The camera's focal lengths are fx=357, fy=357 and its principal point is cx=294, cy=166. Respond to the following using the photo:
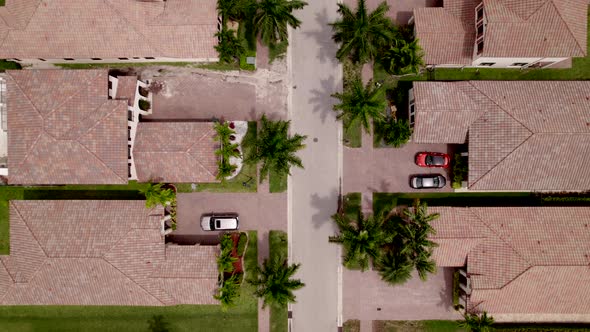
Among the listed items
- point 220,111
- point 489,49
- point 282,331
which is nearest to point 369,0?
point 489,49

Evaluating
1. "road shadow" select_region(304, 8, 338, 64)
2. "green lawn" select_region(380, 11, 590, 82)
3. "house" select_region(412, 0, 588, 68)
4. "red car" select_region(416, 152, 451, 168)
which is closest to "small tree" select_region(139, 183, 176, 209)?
"road shadow" select_region(304, 8, 338, 64)

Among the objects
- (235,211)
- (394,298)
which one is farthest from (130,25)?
(394,298)

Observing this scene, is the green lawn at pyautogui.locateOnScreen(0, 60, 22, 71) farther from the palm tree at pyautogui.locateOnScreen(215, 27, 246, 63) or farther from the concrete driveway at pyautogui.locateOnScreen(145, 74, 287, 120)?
the palm tree at pyautogui.locateOnScreen(215, 27, 246, 63)

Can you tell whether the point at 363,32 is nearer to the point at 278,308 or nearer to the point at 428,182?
the point at 428,182

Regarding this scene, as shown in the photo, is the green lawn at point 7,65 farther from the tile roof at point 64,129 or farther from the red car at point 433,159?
the red car at point 433,159

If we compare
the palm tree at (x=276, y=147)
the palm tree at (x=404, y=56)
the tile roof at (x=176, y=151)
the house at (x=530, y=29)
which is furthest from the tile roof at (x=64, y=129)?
the house at (x=530, y=29)

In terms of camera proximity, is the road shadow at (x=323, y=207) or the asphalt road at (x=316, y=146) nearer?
the asphalt road at (x=316, y=146)
